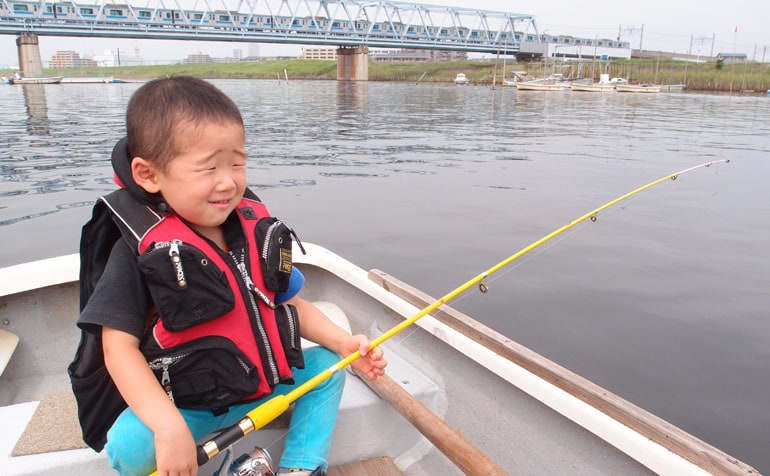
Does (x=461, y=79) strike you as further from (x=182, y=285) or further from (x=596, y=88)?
(x=182, y=285)

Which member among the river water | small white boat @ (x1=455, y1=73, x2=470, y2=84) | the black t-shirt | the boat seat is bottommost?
the river water

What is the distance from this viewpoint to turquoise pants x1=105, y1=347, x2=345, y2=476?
1.84 m

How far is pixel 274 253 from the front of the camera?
212cm

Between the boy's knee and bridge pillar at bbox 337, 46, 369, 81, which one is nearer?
the boy's knee

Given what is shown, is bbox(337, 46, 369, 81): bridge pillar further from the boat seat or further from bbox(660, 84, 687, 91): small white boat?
the boat seat

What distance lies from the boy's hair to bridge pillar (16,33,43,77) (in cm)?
8282

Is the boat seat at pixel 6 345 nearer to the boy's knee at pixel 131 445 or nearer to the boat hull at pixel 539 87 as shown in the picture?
the boy's knee at pixel 131 445

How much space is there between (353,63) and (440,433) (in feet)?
316

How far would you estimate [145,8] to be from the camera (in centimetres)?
7775

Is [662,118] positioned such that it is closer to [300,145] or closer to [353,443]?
[300,145]

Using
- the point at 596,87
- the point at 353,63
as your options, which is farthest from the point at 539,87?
the point at 353,63

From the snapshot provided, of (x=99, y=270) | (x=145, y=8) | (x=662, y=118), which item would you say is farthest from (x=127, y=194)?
(x=145, y=8)

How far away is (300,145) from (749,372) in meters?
14.9

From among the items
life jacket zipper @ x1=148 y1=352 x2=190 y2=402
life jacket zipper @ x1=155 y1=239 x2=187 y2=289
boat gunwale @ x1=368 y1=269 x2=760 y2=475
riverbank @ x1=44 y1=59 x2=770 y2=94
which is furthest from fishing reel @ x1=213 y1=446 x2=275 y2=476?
riverbank @ x1=44 y1=59 x2=770 y2=94
